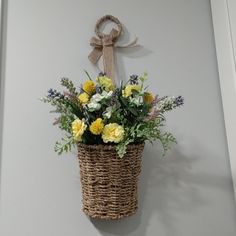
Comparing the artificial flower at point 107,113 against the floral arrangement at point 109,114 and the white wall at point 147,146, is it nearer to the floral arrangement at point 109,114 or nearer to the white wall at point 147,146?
the floral arrangement at point 109,114

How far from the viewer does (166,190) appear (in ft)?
3.21

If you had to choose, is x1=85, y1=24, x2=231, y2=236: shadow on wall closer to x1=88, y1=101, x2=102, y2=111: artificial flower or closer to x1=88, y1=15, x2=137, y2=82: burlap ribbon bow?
x1=88, y1=15, x2=137, y2=82: burlap ribbon bow

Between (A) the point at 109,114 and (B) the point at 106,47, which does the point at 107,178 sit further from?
(B) the point at 106,47

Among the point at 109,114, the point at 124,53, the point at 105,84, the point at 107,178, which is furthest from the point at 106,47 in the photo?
the point at 107,178

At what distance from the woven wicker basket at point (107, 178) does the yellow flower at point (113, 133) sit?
0.12 feet

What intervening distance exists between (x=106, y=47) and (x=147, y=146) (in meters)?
0.40
